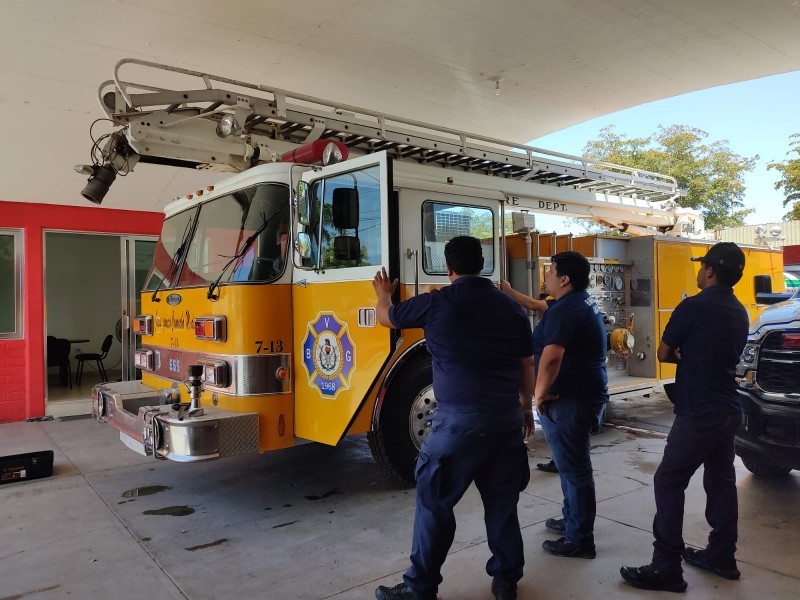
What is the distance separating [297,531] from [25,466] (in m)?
2.88

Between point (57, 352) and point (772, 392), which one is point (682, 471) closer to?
point (772, 392)

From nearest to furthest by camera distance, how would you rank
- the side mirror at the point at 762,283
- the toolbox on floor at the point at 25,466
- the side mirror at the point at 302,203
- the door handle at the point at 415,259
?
the side mirror at the point at 302,203
the door handle at the point at 415,259
the toolbox on floor at the point at 25,466
the side mirror at the point at 762,283

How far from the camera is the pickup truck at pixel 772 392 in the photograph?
395 centimetres

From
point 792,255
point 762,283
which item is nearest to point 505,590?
point 762,283

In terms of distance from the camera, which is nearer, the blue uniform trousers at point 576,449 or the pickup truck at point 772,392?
the blue uniform trousers at point 576,449

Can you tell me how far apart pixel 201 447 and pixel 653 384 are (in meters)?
5.35

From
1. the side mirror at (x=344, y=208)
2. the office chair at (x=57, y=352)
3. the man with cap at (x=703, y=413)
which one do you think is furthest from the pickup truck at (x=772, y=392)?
the office chair at (x=57, y=352)

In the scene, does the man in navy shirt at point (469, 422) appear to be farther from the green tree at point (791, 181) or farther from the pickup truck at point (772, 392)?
the green tree at point (791, 181)

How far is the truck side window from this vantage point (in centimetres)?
493

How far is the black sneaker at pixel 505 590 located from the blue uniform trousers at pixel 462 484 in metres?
0.03

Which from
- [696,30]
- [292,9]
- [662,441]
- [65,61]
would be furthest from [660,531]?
[65,61]

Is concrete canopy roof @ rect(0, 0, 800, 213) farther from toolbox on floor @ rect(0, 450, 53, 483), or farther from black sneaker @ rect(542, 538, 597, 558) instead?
black sneaker @ rect(542, 538, 597, 558)

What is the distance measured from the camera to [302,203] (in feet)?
14.0

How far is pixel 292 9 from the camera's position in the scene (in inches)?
233
